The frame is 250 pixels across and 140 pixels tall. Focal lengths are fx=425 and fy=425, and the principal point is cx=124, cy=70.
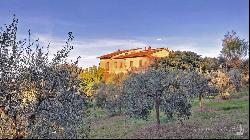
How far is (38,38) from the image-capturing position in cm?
1645

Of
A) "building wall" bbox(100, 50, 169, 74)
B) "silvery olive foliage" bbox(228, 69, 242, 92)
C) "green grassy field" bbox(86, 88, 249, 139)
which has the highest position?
"building wall" bbox(100, 50, 169, 74)

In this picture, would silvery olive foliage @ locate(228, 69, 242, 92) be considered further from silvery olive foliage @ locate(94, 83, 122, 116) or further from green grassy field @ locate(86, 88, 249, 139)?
silvery olive foliage @ locate(94, 83, 122, 116)

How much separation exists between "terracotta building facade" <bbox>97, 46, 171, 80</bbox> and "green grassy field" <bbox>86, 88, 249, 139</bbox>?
4704 cm

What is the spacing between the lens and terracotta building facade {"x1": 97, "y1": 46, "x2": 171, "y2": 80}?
114100 mm

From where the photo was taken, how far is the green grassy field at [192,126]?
7387 mm

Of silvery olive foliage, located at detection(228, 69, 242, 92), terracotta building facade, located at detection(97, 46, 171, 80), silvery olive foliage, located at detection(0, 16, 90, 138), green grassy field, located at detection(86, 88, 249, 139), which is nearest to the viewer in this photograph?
green grassy field, located at detection(86, 88, 249, 139)

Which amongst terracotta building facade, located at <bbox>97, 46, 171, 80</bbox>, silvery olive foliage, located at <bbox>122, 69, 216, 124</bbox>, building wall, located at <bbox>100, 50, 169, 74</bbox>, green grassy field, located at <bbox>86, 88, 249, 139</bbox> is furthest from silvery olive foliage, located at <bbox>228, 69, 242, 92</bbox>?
building wall, located at <bbox>100, 50, 169, 74</bbox>

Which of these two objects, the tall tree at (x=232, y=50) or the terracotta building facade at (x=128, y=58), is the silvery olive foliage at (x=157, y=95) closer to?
the tall tree at (x=232, y=50)

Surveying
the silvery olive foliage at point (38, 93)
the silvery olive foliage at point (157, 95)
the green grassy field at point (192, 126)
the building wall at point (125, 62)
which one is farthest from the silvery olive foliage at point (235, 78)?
the silvery olive foliage at point (38, 93)

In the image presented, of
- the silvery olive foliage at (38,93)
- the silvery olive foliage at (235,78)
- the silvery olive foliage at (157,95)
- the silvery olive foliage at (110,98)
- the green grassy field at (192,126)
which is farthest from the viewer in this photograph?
the silvery olive foliage at (235,78)

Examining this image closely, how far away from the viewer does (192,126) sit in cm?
1712

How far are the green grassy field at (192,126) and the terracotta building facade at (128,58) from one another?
154 feet

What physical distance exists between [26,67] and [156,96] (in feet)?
77.4

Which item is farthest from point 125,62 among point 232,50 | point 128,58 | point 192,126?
point 192,126
